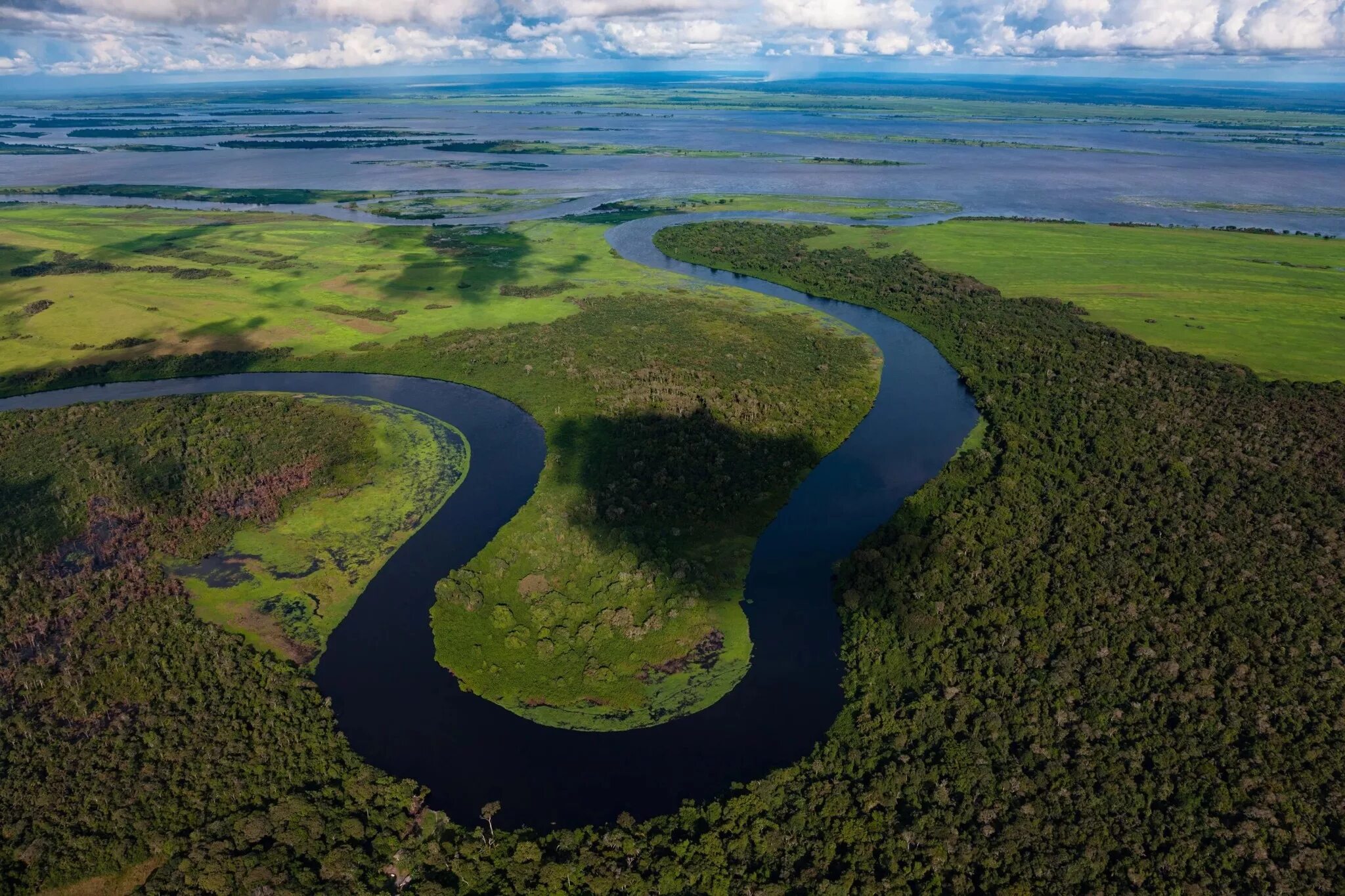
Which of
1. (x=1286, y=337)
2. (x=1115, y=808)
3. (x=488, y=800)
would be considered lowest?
(x=488, y=800)

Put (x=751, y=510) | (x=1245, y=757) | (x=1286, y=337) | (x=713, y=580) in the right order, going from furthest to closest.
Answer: (x=1286, y=337)
(x=751, y=510)
(x=713, y=580)
(x=1245, y=757)

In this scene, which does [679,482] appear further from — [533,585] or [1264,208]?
[1264,208]

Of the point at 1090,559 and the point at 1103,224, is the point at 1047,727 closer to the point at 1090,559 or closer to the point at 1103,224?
the point at 1090,559

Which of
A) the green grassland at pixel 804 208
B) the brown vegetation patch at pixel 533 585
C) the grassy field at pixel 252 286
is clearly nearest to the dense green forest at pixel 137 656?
the brown vegetation patch at pixel 533 585

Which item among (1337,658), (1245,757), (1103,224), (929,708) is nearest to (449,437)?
(929,708)

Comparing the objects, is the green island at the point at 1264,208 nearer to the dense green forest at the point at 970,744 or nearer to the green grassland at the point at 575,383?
the green grassland at the point at 575,383
